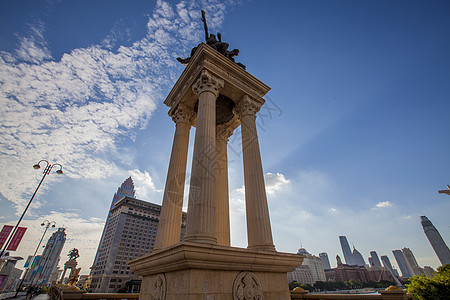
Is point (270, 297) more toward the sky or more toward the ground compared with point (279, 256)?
more toward the ground

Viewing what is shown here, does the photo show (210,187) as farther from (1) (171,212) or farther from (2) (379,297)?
(2) (379,297)

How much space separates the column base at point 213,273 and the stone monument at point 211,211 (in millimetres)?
32

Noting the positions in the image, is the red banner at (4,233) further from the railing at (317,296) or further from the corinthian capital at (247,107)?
the corinthian capital at (247,107)

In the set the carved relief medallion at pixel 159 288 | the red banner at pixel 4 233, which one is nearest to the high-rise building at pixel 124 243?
the red banner at pixel 4 233

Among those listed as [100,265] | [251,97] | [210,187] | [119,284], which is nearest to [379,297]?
[210,187]

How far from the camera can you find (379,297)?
37.0ft

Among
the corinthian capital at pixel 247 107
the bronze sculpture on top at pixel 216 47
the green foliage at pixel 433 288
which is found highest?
the bronze sculpture on top at pixel 216 47

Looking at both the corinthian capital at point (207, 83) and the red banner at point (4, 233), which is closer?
the corinthian capital at point (207, 83)

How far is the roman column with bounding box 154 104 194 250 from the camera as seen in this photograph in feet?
43.3

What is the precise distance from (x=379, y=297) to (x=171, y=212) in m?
13.0

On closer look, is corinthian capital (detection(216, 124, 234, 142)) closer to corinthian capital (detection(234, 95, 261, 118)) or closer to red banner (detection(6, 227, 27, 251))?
corinthian capital (detection(234, 95, 261, 118))

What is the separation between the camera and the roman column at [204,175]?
10.2 m

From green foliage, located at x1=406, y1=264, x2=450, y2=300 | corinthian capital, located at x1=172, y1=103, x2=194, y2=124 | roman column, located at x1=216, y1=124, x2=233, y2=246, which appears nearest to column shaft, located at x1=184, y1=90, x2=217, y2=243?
corinthian capital, located at x1=172, y1=103, x2=194, y2=124

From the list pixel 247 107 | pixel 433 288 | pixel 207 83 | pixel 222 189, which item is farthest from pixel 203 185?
pixel 433 288
